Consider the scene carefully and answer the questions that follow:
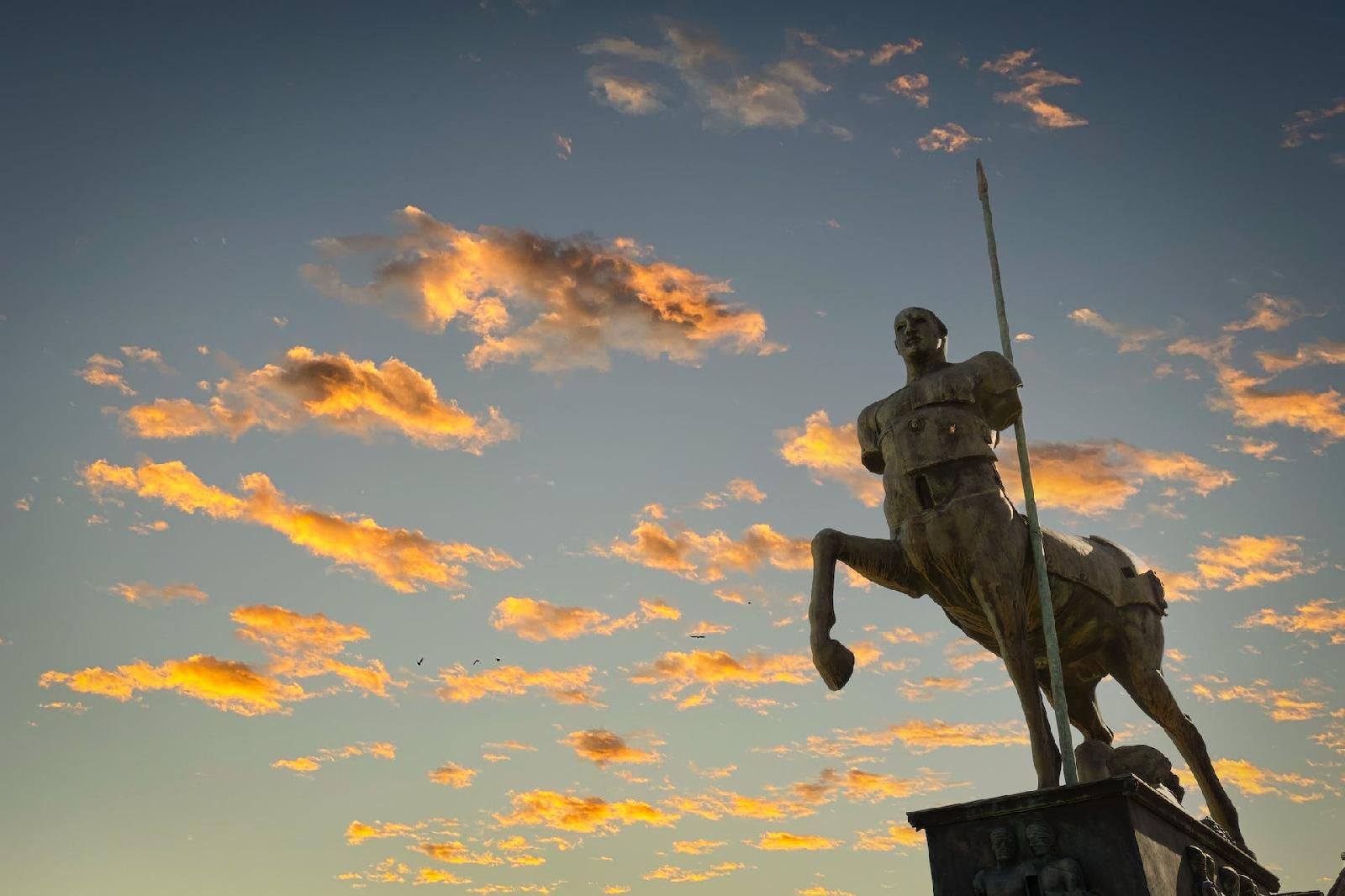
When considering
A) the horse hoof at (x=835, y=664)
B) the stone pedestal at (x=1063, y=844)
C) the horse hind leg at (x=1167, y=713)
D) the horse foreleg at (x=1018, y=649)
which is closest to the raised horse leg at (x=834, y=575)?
the horse hoof at (x=835, y=664)

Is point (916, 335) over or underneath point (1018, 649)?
over

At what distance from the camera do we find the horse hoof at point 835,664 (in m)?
10.7

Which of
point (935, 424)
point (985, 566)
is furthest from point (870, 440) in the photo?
point (985, 566)

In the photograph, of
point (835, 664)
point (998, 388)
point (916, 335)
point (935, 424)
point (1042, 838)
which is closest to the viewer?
point (1042, 838)

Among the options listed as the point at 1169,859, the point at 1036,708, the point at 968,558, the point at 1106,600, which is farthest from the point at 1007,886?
the point at 1106,600

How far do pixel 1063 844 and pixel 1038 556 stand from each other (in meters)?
2.98

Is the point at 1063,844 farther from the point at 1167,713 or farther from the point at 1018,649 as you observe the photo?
the point at 1167,713

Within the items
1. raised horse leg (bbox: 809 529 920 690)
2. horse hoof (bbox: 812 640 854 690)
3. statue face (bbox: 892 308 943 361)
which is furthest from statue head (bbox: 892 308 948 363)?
horse hoof (bbox: 812 640 854 690)

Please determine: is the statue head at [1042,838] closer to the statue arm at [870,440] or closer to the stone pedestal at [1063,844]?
the stone pedestal at [1063,844]

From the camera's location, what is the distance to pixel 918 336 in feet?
40.2

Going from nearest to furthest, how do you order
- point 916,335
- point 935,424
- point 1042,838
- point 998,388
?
point 1042,838 < point 935,424 < point 998,388 < point 916,335

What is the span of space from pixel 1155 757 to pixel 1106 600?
1675 mm

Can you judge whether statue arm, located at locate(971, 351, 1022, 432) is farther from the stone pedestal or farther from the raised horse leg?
the stone pedestal

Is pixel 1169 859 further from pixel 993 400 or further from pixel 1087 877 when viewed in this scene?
pixel 993 400
